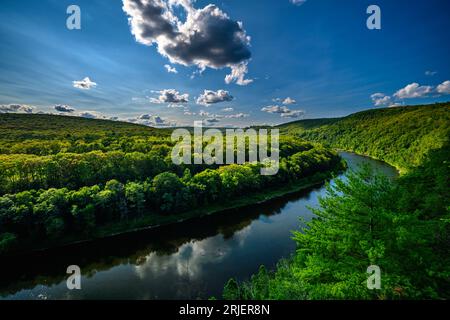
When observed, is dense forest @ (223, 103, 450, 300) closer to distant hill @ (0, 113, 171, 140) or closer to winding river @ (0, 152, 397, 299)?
winding river @ (0, 152, 397, 299)

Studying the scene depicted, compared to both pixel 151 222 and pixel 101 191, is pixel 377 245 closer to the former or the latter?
Answer: pixel 151 222

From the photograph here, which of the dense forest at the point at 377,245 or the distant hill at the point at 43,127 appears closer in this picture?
the dense forest at the point at 377,245

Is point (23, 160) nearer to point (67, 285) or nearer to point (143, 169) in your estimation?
point (143, 169)

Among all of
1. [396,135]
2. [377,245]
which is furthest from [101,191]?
[396,135]

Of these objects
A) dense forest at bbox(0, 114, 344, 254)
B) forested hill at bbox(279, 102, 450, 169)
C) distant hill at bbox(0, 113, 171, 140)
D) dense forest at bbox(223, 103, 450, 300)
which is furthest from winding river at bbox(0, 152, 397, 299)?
distant hill at bbox(0, 113, 171, 140)

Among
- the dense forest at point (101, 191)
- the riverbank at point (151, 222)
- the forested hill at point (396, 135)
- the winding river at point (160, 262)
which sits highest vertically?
the forested hill at point (396, 135)

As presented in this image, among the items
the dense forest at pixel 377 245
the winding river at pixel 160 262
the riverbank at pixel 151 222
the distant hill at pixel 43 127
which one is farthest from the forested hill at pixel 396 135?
the distant hill at pixel 43 127

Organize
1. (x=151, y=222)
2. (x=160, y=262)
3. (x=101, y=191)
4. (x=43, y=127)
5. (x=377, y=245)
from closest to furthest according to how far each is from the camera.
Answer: (x=377, y=245)
(x=160, y=262)
(x=101, y=191)
(x=151, y=222)
(x=43, y=127)

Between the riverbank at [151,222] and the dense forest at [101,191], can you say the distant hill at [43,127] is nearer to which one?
the dense forest at [101,191]

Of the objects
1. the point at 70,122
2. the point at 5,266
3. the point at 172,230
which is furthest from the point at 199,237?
the point at 70,122

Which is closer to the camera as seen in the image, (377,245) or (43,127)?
(377,245)
